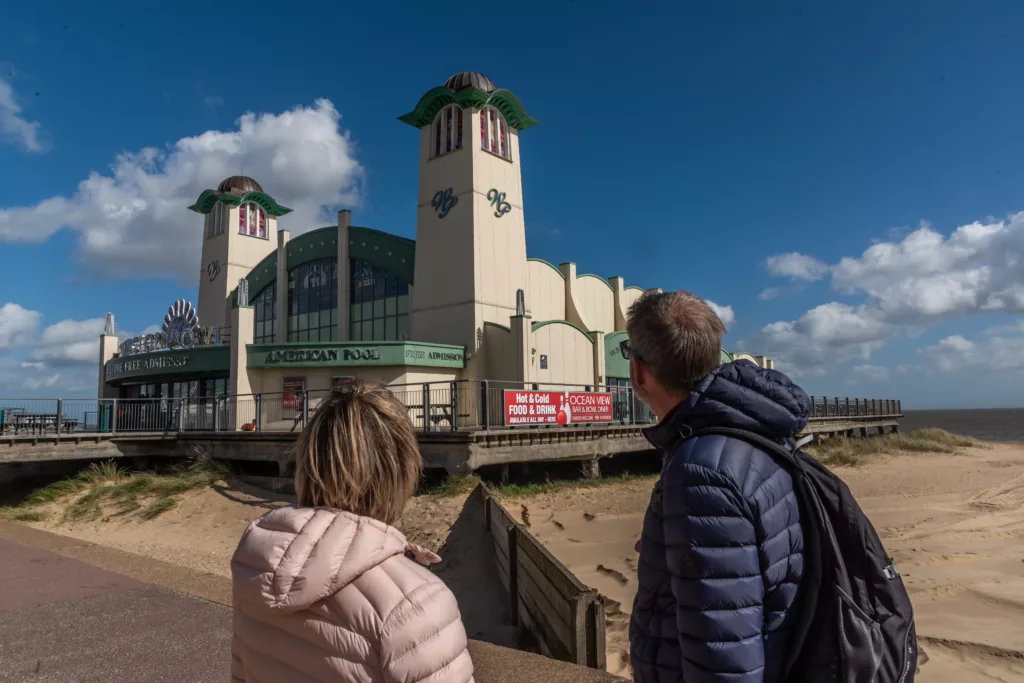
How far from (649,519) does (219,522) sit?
1453 centimetres

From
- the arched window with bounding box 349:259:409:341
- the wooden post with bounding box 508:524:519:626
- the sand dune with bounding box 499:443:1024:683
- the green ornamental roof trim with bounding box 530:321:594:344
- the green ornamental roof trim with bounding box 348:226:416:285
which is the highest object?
the green ornamental roof trim with bounding box 348:226:416:285

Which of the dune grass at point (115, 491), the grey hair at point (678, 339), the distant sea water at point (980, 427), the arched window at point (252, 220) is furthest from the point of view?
the distant sea water at point (980, 427)

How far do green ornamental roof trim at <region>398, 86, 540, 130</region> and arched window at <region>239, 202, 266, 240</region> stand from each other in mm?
10627

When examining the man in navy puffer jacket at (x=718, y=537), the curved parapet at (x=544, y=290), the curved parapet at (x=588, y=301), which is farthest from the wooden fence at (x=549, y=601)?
the curved parapet at (x=588, y=301)

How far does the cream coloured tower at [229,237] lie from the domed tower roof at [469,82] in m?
12.4

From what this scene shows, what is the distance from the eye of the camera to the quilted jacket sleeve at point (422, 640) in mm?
1563

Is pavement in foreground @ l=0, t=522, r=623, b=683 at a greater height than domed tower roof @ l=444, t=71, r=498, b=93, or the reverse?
domed tower roof @ l=444, t=71, r=498, b=93

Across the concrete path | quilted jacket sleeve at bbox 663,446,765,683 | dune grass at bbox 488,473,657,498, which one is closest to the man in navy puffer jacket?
quilted jacket sleeve at bbox 663,446,765,683

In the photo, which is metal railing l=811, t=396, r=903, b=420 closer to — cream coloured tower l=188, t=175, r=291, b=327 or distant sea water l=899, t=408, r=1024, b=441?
distant sea water l=899, t=408, r=1024, b=441

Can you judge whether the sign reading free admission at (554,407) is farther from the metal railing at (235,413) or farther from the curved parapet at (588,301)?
the curved parapet at (588,301)

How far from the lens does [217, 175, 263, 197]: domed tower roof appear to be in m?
31.4

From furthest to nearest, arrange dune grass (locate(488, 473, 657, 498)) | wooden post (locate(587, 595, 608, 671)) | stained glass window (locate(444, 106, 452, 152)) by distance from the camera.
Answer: stained glass window (locate(444, 106, 452, 152)) < dune grass (locate(488, 473, 657, 498)) < wooden post (locate(587, 595, 608, 671))

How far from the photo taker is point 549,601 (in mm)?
5500

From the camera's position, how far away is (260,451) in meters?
17.4
